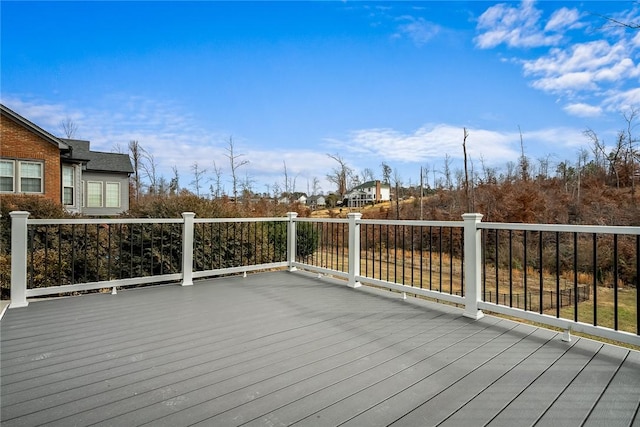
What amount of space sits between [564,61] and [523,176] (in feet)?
21.0

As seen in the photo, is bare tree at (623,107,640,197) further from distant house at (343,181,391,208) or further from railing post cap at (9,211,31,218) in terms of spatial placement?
railing post cap at (9,211,31,218)

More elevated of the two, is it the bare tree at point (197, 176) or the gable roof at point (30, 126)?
the gable roof at point (30, 126)

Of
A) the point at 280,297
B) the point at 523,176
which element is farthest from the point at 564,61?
the point at 280,297

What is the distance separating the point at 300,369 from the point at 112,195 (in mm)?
17168

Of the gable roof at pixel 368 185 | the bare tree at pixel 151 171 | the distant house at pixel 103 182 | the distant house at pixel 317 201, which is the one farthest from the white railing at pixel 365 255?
the bare tree at pixel 151 171

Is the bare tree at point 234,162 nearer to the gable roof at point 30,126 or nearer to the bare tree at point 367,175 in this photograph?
the gable roof at point 30,126

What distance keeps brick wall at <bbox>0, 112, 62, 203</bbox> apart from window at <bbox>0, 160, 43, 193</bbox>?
0.18 meters

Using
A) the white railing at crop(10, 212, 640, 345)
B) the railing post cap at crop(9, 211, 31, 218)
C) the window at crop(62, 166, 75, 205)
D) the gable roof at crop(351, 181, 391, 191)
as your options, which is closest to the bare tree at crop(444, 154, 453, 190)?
the gable roof at crop(351, 181, 391, 191)

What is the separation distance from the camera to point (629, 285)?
29.6 ft

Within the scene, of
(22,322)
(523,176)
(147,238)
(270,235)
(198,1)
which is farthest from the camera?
(523,176)

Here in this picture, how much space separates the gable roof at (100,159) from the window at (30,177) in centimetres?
277

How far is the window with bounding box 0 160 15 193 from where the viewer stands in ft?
36.6

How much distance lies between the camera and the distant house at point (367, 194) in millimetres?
22938

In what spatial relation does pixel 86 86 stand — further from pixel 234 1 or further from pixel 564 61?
pixel 564 61
